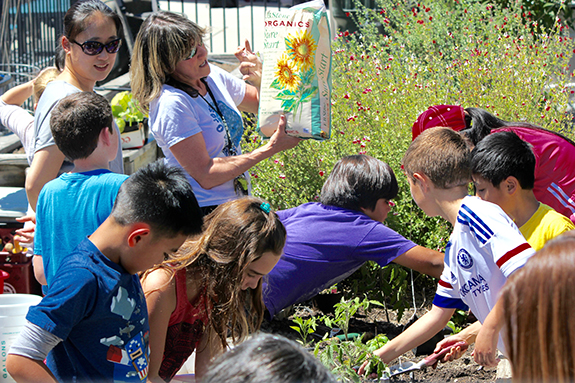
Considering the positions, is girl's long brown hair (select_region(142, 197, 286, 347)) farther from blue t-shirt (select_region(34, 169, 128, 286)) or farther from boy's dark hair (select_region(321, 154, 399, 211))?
boy's dark hair (select_region(321, 154, 399, 211))

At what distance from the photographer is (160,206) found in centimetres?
169

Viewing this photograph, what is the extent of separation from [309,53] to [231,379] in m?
1.93

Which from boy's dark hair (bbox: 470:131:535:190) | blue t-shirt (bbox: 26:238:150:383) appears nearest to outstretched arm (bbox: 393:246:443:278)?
boy's dark hair (bbox: 470:131:535:190)

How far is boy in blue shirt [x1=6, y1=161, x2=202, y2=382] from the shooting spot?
1.52m

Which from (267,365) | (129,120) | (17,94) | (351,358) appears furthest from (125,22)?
(267,365)

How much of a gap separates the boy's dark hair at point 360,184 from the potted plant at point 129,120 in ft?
8.22

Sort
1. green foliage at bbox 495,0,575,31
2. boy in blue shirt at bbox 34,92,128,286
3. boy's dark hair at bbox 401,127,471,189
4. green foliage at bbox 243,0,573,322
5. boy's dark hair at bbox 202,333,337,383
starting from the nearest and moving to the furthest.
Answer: boy's dark hair at bbox 202,333,337,383 < boy in blue shirt at bbox 34,92,128,286 < boy's dark hair at bbox 401,127,471,189 < green foliage at bbox 243,0,573,322 < green foliage at bbox 495,0,575,31

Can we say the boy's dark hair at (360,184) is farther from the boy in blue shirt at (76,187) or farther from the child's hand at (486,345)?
the boy in blue shirt at (76,187)

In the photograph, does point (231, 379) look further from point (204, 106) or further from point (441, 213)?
point (204, 106)

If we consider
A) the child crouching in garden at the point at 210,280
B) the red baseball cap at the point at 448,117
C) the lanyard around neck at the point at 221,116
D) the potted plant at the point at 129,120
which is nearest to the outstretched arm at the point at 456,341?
the child crouching in garden at the point at 210,280

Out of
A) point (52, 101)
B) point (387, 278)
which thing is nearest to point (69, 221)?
point (52, 101)

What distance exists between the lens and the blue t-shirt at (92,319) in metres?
1.52

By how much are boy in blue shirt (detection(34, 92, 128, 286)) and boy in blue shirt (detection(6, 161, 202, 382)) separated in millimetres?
381

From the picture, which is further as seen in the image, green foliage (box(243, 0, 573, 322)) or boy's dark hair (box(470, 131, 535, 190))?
green foliage (box(243, 0, 573, 322))
